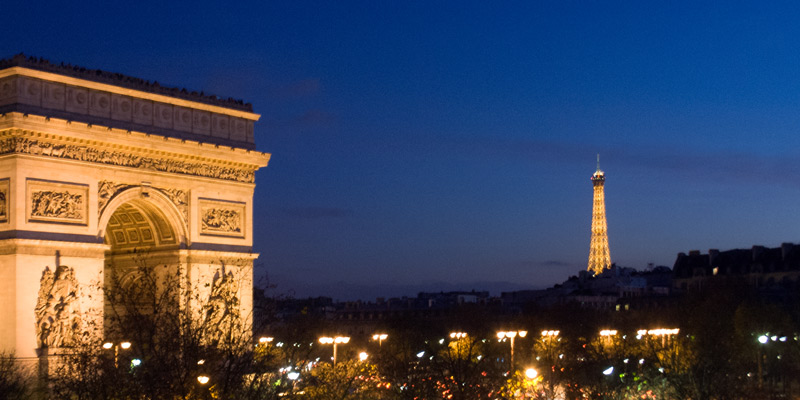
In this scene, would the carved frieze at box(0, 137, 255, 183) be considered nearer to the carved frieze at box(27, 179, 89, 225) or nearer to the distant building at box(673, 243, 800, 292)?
the carved frieze at box(27, 179, 89, 225)

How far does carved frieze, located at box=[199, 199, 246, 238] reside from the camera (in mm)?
30656

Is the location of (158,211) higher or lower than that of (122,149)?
lower

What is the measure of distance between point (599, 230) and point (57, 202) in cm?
11446

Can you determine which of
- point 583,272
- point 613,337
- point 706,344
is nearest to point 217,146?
point 706,344

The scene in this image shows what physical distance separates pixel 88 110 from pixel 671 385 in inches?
526

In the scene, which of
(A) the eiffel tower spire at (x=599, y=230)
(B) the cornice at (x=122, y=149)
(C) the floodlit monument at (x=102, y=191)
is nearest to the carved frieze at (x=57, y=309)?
(C) the floodlit monument at (x=102, y=191)

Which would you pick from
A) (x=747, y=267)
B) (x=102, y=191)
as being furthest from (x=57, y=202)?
(x=747, y=267)

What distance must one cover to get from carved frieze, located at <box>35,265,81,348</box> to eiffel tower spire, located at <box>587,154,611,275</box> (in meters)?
113

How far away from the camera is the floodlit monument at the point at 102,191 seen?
26.8 metres

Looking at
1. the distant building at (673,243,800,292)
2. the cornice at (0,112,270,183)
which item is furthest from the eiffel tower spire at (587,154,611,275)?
the cornice at (0,112,270,183)

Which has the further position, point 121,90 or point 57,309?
point 121,90

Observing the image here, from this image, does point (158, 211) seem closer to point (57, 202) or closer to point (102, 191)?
point (102, 191)

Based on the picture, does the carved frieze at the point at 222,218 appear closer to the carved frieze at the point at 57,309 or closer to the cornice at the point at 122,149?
the cornice at the point at 122,149

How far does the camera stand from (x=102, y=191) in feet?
93.5
